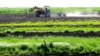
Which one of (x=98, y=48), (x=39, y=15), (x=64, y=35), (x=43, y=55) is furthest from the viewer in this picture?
(x=39, y=15)

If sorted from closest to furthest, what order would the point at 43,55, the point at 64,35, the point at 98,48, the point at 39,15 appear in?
the point at 43,55, the point at 98,48, the point at 64,35, the point at 39,15

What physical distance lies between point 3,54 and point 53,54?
402cm

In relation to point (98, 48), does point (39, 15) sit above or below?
below

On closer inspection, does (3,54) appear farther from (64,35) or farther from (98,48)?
(64,35)

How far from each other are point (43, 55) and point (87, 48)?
4.12 m

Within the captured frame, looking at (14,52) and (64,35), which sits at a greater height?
(14,52)

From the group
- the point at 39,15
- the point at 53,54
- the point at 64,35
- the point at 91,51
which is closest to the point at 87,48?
the point at 91,51

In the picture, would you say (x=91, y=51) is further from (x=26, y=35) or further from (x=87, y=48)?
(x=26, y=35)

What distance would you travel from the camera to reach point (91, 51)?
28875 mm

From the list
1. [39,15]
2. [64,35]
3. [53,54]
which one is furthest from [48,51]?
[39,15]

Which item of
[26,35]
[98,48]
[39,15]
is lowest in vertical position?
[39,15]

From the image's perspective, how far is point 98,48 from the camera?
29625 millimetres

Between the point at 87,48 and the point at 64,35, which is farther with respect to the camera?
the point at 64,35

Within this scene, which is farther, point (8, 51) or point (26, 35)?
point (26, 35)
